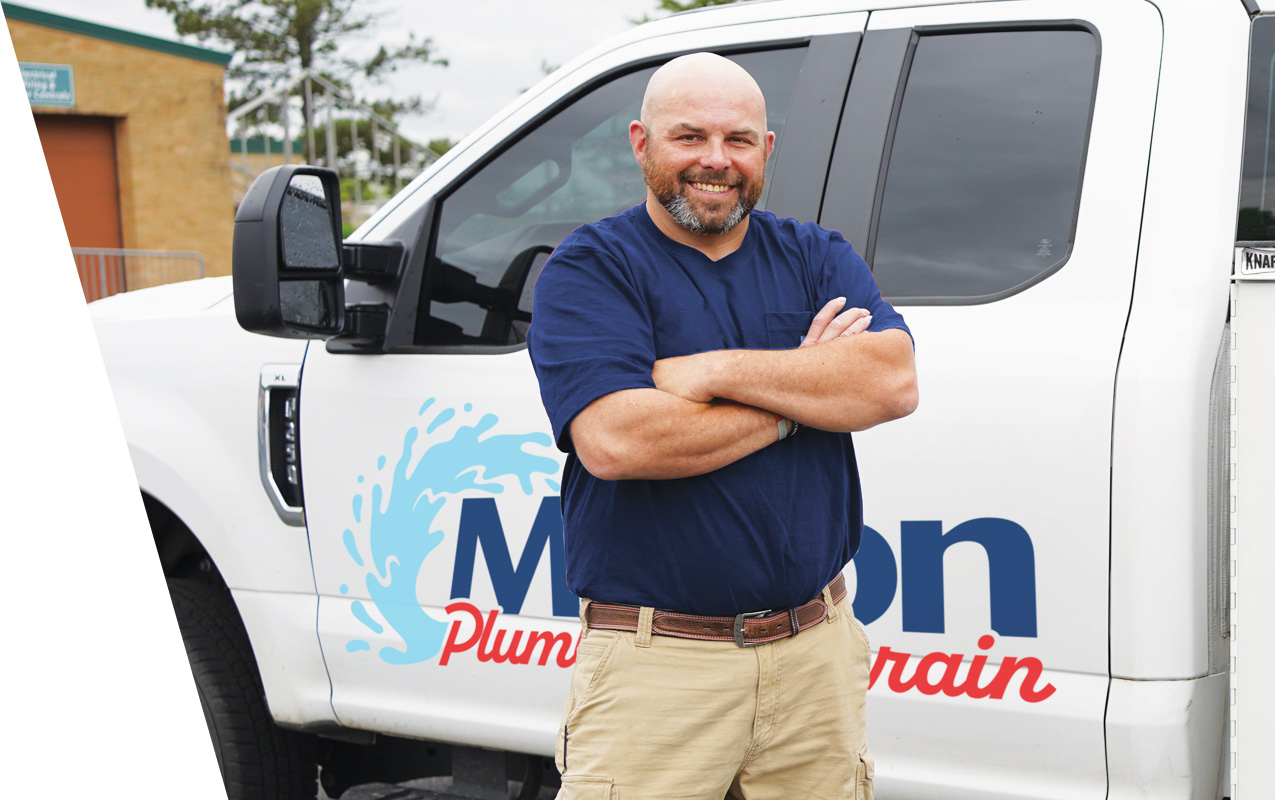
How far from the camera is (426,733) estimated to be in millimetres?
2930

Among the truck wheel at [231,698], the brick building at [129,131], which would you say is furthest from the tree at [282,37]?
the truck wheel at [231,698]

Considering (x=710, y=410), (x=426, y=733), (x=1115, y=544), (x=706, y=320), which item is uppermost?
(x=706, y=320)

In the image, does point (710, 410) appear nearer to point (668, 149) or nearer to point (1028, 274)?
point (668, 149)

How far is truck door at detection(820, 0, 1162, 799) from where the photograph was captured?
2277 mm

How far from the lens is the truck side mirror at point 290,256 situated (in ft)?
8.21

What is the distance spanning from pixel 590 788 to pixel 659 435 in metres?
0.57

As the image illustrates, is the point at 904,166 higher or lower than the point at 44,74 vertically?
lower

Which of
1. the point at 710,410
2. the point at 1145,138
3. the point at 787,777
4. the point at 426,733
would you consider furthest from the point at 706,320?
the point at 426,733

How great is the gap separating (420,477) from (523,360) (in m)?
0.36

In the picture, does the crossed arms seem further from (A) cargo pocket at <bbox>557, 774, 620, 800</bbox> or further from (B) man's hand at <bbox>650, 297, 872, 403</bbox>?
(A) cargo pocket at <bbox>557, 774, 620, 800</bbox>

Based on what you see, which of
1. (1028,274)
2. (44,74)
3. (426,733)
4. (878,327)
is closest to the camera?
(878,327)

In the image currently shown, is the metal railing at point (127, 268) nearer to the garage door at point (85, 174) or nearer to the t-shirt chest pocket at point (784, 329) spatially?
the garage door at point (85, 174)

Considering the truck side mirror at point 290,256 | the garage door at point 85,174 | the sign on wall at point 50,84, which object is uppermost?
the sign on wall at point 50,84

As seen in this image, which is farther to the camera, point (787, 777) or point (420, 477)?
point (420, 477)
